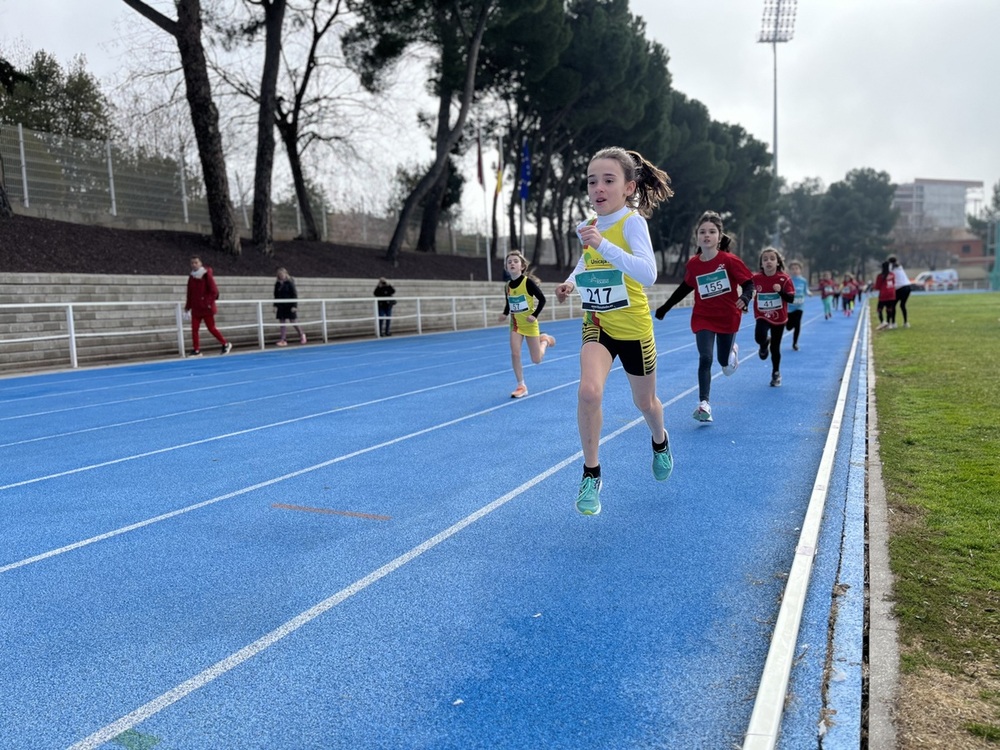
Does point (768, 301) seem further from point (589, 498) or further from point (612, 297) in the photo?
point (589, 498)

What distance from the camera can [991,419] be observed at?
6.83m

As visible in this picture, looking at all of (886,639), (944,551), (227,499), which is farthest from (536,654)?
(227,499)

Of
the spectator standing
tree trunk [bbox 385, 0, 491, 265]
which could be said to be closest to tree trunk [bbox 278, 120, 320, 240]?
tree trunk [bbox 385, 0, 491, 265]

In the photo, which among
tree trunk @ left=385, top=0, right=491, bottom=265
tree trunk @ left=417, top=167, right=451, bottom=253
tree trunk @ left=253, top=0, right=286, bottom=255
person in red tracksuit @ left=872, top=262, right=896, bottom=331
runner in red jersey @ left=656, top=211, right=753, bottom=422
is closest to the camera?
runner in red jersey @ left=656, top=211, right=753, bottom=422

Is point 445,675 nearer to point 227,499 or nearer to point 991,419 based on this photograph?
point 227,499

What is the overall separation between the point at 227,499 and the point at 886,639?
402cm

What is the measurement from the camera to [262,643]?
2982mm

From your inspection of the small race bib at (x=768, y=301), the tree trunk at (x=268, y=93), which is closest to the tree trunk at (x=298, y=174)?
the tree trunk at (x=268, y=93)

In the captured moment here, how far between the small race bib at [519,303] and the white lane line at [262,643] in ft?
15.1

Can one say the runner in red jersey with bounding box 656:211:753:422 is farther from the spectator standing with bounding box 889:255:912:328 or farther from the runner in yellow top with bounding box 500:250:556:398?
the spectator standing with bounding box 889:255:912:328

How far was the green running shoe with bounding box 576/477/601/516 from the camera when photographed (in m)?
4.21

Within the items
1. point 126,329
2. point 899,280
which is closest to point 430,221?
point 126,329

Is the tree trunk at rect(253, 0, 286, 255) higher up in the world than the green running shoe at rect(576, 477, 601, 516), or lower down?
higher up

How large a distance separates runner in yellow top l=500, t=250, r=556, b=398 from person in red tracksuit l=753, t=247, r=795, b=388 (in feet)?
9.72
